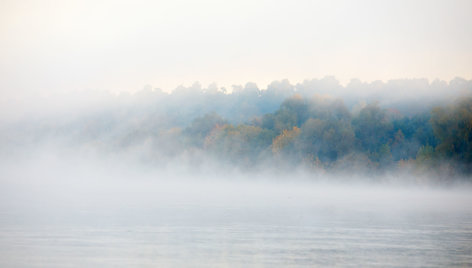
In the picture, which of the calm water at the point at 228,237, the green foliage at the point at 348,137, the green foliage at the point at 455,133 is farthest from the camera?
the green foliage at the point at 348,137

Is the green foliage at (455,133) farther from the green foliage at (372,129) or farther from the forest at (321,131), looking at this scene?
the green foliage at (372,129)

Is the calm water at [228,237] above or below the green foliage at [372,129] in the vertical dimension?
below

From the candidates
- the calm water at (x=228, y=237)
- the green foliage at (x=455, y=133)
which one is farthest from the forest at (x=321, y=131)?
the calm water at (x=228, y=237)

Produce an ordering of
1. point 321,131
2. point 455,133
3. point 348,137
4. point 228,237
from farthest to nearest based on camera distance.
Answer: point 321,131 → point 348,137 → point 455,133 → point 228,237

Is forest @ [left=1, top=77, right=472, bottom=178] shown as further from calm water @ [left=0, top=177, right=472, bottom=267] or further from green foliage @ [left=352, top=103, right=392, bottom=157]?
calm water @ [left=0, top=177, right=472, bottom=267]

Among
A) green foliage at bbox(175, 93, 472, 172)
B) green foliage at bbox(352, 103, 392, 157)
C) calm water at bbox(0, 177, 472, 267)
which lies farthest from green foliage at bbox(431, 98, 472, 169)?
calm water at bbox(0, 177, 472, 267)

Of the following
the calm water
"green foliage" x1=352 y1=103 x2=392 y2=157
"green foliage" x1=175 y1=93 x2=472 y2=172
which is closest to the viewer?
the calm water

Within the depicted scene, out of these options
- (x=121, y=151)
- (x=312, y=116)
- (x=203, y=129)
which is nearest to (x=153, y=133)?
(x=121, y=151)

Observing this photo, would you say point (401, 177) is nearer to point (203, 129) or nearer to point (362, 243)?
point (203, 129)

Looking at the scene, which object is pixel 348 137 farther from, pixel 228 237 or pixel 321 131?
pixel 228 237

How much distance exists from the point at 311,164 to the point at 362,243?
76.1 metres

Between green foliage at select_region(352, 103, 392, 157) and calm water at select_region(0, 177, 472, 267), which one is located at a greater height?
green foliage at select_region(352, 103, 392, 157)

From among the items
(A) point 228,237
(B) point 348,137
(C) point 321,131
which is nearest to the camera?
(A) point 228,237

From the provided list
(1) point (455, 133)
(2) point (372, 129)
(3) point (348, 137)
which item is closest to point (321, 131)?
(3) point (348, 137)
